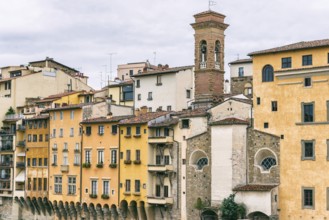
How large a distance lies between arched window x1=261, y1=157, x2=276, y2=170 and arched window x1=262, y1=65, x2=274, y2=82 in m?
6.38

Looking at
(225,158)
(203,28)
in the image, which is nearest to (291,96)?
(225,158)

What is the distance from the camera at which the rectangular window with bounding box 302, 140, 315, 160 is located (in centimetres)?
5428

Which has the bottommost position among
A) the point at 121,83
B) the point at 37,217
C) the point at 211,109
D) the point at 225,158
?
the point at 37,217

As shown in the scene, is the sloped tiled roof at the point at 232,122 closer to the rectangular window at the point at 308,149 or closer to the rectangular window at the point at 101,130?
the rectangular window at the point at 308,149

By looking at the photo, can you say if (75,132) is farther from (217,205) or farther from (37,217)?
(217,205)

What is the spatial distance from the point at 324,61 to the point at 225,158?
37.1ft

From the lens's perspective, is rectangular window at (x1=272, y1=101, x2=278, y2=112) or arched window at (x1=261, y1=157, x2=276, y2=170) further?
arched window at (x1=261, y1=157, x2=276, y2=170)

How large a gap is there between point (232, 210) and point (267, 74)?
11.4m

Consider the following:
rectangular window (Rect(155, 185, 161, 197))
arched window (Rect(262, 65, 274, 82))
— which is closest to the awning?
rectangular window (Rect(155, 185, 161, 197))

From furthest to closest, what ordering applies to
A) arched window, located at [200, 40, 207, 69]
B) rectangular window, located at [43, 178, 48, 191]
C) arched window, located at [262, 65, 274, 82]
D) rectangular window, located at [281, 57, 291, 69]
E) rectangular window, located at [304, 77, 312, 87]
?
rectangular window, located at [43, 178, 48, 191] < arched window, located at [200, 40, 207, 69] < arched window, located at [262, 65, 274, 82] < rectangular window, located at [281, 57, 291, 69] < rectangular window, located at [304, 77, 312, 87]

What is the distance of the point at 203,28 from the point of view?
221ft

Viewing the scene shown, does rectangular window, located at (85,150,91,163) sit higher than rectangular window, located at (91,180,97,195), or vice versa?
rectangular window, located at (85,150,91,163)

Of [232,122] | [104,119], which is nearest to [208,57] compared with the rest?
[232,122]

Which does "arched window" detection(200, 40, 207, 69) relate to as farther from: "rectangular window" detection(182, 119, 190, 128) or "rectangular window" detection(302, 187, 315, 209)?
"rectangular window" detection(302, 187, 315, 209)
